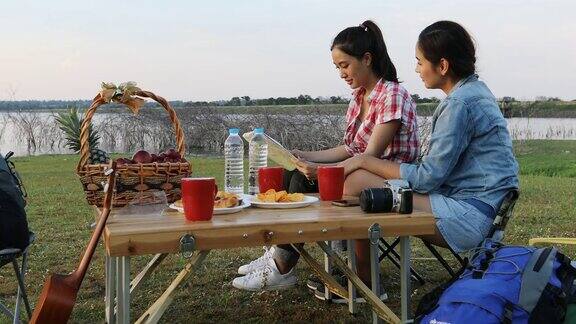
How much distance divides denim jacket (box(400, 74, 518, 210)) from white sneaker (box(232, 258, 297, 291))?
4.25 feet

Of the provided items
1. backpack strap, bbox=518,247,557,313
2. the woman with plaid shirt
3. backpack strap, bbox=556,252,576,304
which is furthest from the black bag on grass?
backpack strap, bbox=556,252,576,304

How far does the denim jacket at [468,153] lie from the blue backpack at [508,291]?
16.0 inches

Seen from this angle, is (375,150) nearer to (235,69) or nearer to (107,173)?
(107,173)

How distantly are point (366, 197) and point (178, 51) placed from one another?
13.2 metres

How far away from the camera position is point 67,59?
14.1 metres

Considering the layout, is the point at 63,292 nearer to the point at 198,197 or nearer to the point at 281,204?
the point at 198,197

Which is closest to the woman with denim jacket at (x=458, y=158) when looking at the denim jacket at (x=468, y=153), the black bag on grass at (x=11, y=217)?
the denim jacket at (x=468, y=153)

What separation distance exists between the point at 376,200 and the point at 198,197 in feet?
A: 2.12

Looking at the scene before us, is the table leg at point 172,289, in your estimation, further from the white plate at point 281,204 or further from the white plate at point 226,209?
the white plate at point 281,204

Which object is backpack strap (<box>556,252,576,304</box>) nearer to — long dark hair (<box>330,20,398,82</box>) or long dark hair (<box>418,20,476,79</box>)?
long dark hair (<box>418,20,476,79</box>)

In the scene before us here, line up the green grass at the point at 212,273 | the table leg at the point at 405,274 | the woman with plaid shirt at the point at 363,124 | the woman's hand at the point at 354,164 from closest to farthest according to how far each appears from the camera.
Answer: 1. the table leg at the point at 405,274
2. the woman's hand at the point at 354,164
3. the woman with plaid shirt at the point at 363,124
4. the green grass at the point at 212,273

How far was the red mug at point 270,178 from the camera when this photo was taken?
2.88 meters

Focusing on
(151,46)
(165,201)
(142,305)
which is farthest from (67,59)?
(165,201)

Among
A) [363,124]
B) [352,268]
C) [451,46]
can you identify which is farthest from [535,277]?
[363,124]
